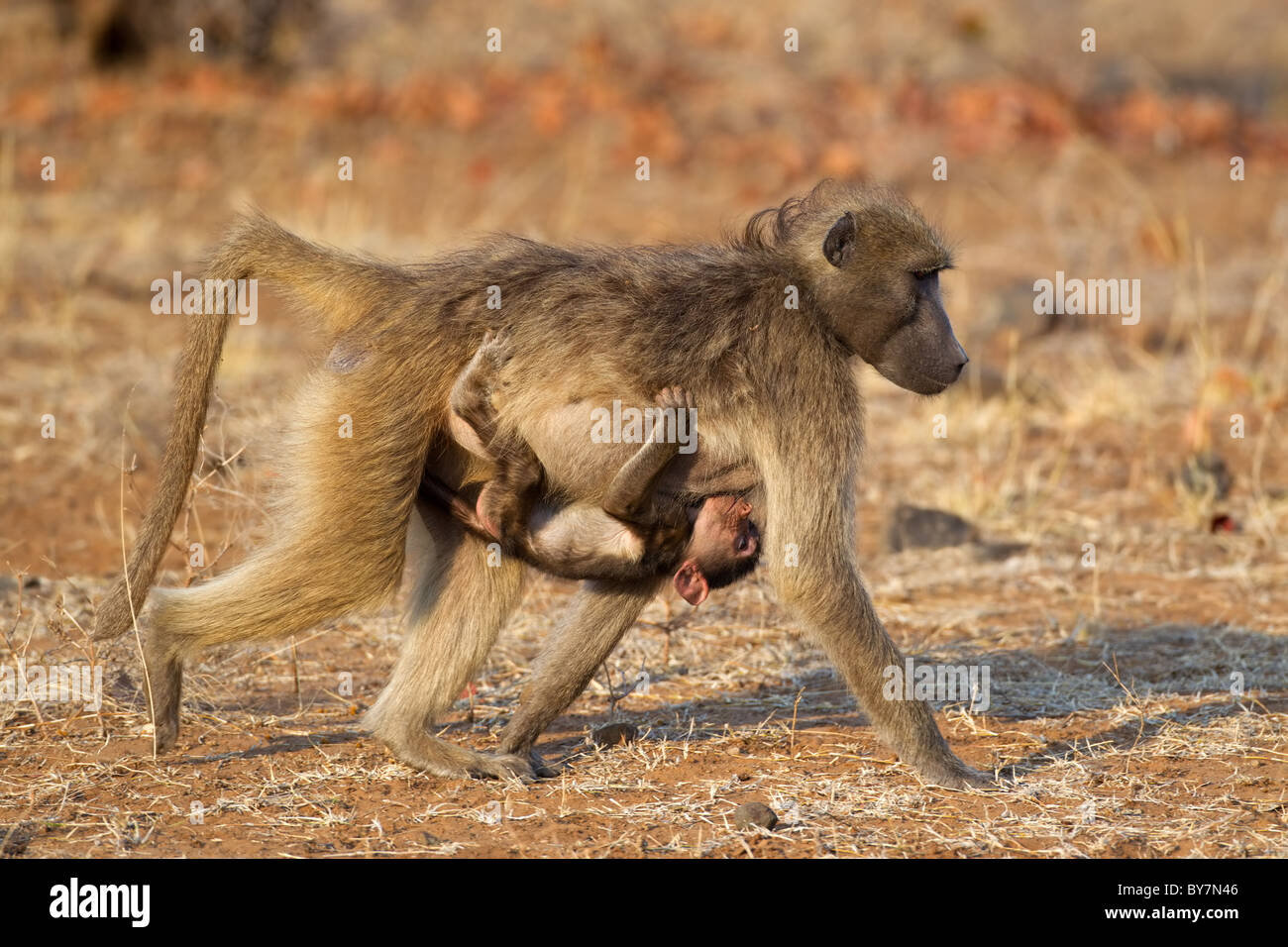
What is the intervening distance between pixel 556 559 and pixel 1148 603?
2.62m

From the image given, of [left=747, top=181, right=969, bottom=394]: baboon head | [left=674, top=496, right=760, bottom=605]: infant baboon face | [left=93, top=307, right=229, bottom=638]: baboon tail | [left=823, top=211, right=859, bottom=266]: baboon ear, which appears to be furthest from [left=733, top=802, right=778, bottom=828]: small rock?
[left=93, top=307, right=229, bottom=638]: baboon tail

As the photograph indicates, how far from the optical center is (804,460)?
144 inches

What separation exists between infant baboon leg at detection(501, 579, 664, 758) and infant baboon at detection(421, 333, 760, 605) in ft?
0.20

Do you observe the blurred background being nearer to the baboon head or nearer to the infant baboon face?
the infant baboon face

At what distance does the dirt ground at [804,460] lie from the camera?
364cm

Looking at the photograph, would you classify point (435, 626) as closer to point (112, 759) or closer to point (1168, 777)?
point (112, 759)

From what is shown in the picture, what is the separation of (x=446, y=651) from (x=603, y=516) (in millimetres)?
537

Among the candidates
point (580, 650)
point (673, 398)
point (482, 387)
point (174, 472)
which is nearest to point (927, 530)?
point (580, 650)

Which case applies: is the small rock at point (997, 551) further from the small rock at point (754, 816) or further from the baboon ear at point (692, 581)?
the small rock at point (754, 816)

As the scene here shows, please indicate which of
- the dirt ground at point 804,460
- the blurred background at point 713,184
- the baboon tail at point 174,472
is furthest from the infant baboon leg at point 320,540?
the blurred background at point 713,184

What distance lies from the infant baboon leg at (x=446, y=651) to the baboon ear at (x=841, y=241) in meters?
1.11

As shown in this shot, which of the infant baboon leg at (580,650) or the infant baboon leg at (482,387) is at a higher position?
the infant baboon leg at (482,387)

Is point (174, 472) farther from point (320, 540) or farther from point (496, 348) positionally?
point (496, 348)

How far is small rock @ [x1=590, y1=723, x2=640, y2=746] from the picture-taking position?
161 inches
